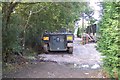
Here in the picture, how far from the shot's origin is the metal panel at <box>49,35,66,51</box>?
9859mm

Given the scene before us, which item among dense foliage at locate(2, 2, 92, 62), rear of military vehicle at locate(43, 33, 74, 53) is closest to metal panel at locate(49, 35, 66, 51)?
rear of military vehicle at locate(43, 33, 74, 53)

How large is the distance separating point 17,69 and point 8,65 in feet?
0.85

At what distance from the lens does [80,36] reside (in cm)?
1128

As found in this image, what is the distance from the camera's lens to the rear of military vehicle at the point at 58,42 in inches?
386

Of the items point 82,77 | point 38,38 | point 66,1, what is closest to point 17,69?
point 82,77

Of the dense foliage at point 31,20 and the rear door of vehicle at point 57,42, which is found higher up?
the dense foliage at point 31,20

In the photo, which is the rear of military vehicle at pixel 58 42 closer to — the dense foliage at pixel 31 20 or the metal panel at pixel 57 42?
the metal panel at pixel 57 42

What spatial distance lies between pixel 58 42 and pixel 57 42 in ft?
0.14

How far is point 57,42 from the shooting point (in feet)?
32.5

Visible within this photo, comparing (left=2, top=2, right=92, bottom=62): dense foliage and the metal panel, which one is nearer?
(left=2, top=2, right=92, bottom=62): dense foliage

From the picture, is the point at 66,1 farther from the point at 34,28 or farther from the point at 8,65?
the point at 34,28

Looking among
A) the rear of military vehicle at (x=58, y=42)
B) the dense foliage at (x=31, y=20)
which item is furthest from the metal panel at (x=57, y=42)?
the dense foliage at (x=31, y=20)

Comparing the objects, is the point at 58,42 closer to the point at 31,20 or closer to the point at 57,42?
the point at 57,42

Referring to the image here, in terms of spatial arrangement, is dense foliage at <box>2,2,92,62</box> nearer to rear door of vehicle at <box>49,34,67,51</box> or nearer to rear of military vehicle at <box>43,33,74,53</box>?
rear of military vehicle at <box>43,33,74,53</box>
